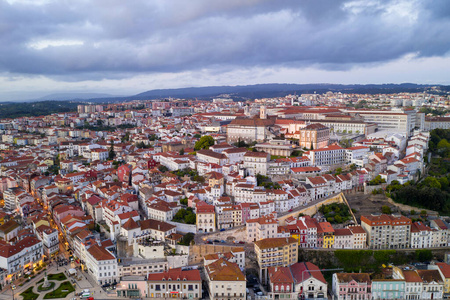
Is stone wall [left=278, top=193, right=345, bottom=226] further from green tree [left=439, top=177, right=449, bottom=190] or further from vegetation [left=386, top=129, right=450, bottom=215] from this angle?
green tree [left=439, top=177, right=449, bottom=190]

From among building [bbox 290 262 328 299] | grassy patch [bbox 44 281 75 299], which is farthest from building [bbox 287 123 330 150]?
grassy patch [bbox 44 281 75 299]

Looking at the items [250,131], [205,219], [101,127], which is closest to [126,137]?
[101,127]

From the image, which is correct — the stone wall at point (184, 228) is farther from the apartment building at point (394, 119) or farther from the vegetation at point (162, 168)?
the apartment building at point (394, 119)

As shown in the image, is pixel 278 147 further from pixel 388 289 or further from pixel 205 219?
pixel 388 289

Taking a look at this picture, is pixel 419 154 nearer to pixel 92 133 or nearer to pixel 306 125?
pixel 306 125

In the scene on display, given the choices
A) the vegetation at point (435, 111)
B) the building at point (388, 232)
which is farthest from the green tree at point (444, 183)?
the vegetation at point (435, 111)

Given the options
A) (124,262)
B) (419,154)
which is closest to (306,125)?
(419,154)
